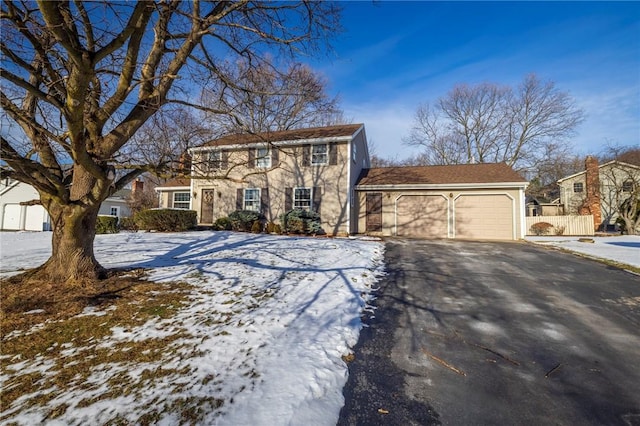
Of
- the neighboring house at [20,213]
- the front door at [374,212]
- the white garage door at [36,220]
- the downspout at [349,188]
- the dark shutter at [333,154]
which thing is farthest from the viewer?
the neighboring house at [20,213]

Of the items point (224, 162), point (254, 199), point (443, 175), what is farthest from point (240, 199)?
point (443, 175)

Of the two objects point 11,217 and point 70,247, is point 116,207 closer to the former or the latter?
point 11,217

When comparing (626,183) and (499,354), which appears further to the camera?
(626,183)

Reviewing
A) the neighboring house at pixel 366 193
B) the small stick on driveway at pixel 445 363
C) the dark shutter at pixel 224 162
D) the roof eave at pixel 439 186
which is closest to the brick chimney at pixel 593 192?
the neighboring house at pixel 366 193

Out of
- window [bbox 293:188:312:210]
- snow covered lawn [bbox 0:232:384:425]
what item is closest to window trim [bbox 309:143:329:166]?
window [bbox 293:188:312:210]

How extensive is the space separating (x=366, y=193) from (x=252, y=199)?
244 inches

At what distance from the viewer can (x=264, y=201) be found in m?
15.1

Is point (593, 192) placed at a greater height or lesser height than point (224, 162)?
greater

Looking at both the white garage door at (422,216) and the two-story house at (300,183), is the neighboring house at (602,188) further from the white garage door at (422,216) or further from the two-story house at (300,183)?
the two-story house at (300,183)

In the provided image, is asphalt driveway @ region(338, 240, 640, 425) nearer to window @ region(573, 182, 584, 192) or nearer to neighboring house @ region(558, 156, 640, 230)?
neighboring house @ region(558, 156, 640, 230)

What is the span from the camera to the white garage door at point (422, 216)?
14008mm

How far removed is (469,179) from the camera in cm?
1388

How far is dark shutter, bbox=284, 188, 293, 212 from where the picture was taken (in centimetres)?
1462

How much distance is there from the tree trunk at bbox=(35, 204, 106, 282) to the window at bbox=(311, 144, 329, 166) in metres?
10.7
